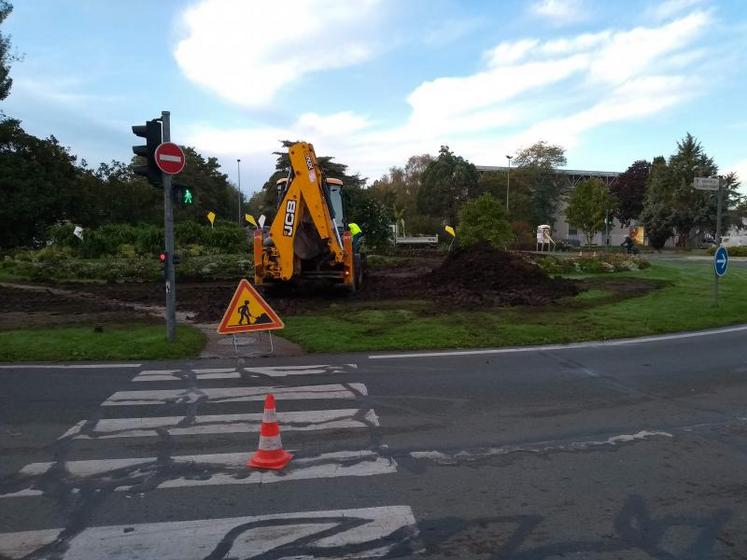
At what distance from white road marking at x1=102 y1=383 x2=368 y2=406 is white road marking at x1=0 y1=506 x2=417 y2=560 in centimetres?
321

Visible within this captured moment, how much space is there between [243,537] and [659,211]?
66.4 metres

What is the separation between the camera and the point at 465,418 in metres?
6.58

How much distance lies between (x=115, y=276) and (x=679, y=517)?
22.4 metres

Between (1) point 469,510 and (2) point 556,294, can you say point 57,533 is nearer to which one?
(1) point 469,510

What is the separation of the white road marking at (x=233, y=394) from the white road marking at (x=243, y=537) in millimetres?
3205

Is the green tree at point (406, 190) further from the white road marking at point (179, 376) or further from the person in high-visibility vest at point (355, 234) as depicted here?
the white road marking at point (179, 376)

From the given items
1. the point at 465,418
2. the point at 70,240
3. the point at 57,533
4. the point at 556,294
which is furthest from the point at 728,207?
the point at 57,533

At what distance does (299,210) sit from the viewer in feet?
48.3

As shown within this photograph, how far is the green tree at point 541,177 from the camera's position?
75.6 m

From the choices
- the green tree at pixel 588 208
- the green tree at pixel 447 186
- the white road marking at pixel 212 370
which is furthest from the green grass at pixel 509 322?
the green tree at pixel 447 186

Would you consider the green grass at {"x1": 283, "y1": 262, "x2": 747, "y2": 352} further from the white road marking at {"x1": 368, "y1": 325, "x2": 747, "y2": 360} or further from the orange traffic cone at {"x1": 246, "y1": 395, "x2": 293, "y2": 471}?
the orange traffic cone at {"x1": 246, "y1": 395, "x2": 293, "y2": 471}

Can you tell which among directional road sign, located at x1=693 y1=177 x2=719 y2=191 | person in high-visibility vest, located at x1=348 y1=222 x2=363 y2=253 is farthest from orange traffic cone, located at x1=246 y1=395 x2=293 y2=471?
directional road sign, located at x1=693 y1=177 x2=719 y2=191

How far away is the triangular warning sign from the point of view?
995cm

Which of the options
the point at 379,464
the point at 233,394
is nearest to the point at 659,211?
the point at 233,394
